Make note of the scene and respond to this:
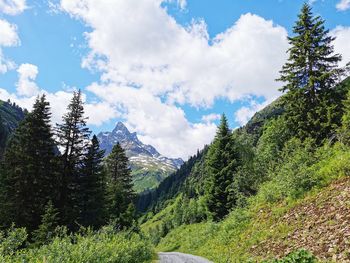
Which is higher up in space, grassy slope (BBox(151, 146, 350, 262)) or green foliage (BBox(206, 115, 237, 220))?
green foliage (BBox(206, 115, 237, 220))

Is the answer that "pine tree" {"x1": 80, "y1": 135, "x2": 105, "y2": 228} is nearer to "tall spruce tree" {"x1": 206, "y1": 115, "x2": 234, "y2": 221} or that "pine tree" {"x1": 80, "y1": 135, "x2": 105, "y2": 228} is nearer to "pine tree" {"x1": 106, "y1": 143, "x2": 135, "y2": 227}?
"pine tree" {"x1": 106, "y1": 143, "x2": 135, "y2": 227}

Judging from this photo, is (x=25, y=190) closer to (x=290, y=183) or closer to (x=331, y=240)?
(x=290, y=183)

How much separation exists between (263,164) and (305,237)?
2578 centimetres

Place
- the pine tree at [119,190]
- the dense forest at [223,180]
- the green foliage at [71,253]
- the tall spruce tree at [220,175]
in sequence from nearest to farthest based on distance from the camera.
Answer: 1. the green foliage at [71,253]
2. the dense forest at [223,180]
3. the tall spruce tree at [220,175]
4. the pine tree at [119,190]

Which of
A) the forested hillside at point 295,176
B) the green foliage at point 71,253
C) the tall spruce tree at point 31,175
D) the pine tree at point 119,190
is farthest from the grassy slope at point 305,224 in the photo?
the pine tree at point 119,190

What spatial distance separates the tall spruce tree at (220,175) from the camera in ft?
148

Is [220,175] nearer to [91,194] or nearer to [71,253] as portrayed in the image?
[91,194]

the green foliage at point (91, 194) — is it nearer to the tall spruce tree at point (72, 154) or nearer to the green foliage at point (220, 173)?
the tall spruce tree at point (72, 154)

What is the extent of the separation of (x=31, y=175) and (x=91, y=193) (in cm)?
926

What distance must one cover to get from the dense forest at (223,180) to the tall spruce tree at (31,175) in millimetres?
92

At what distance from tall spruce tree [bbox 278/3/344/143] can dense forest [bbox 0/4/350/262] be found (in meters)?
0.10

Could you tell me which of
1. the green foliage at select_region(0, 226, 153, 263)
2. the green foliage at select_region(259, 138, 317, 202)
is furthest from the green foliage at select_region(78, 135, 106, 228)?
the green foliage at select_region(259, 138, 317, 202)

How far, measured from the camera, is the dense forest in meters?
19.9

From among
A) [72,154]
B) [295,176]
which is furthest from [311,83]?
[72,154]
